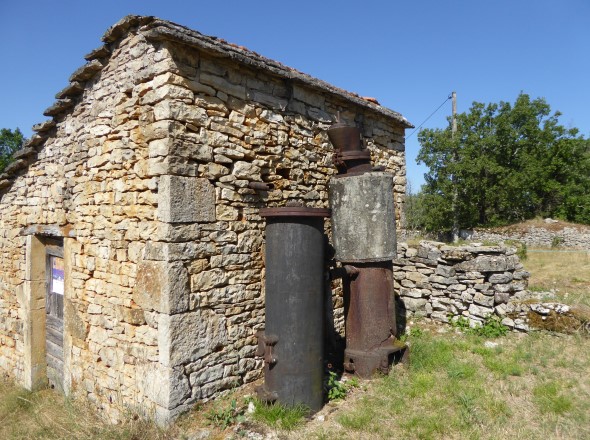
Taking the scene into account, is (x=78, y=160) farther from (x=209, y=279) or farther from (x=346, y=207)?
(x=346, y=207)

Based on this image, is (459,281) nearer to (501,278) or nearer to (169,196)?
(501,278)

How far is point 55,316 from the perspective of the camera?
624 cm

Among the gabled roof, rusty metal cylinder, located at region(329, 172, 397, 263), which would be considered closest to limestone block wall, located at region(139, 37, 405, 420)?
the gabled roof

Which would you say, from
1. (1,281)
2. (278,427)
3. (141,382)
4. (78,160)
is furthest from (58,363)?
(278,427)

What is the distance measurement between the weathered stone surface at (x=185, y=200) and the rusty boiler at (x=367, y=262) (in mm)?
1665

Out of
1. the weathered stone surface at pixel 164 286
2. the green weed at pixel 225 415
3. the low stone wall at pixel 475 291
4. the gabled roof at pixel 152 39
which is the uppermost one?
the gabled roof at pixel 152 39

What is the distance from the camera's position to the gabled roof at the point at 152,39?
3893mm

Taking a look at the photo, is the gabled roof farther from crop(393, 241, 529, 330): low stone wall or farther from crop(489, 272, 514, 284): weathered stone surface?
crop(489, 272, 514, 284): weathered stone surface

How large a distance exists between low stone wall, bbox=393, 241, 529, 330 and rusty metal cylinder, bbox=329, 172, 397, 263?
2334mm

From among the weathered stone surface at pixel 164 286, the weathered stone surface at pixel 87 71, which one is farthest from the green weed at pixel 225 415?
the weathered stone surface at pixel 87 71

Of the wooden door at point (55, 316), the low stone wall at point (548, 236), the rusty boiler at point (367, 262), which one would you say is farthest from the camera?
the low stone wall at point (548, 236)

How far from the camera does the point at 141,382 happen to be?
13.4 ft

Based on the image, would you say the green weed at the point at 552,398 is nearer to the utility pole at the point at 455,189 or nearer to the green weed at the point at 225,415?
the green weed at the point at 225,415

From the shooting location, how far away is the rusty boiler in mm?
4586
